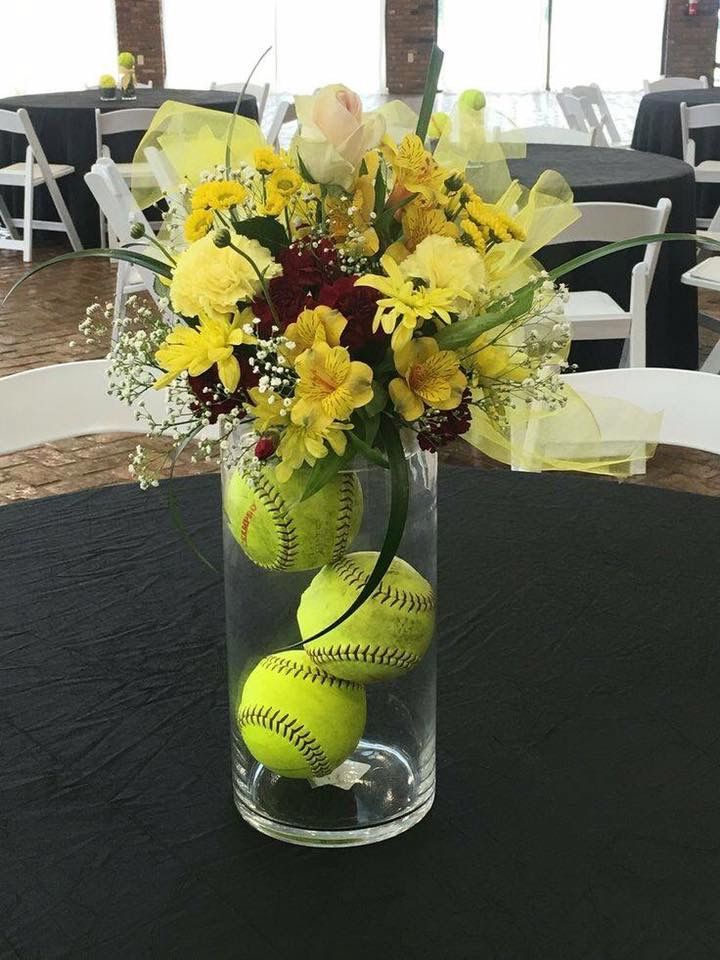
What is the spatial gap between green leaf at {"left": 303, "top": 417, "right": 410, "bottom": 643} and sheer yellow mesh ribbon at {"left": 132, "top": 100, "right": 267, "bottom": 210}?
258 millimetres

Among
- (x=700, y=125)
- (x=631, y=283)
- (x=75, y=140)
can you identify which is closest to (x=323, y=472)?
(x=631, y=283)

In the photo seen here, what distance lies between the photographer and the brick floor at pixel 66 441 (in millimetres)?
3559

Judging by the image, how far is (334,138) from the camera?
2.64 ft

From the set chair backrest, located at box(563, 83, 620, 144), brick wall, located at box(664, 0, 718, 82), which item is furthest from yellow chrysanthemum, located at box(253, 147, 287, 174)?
brick wall, located at box(664, 0, 718, 82)

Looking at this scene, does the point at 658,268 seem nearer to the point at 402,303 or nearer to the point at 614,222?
the point at 614,222

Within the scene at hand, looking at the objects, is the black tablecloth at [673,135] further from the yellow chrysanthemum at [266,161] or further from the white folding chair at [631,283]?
the yellow chrysanthemum at [266,161]

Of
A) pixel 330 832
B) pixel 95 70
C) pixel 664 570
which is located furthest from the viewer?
pixel 95 70

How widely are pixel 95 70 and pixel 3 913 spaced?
45.5ft

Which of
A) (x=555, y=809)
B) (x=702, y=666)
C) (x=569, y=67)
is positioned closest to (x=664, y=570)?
(x=702, y=666)

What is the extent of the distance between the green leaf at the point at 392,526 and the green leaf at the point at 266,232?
0.51 feet

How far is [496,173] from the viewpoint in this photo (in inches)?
36.8

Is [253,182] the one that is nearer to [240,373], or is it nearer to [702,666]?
[240,373]

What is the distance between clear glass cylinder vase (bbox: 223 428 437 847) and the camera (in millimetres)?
844

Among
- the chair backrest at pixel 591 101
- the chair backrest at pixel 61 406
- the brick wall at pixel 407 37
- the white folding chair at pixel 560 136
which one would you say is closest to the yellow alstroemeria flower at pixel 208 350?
the chair backrest at pixel 61 406
